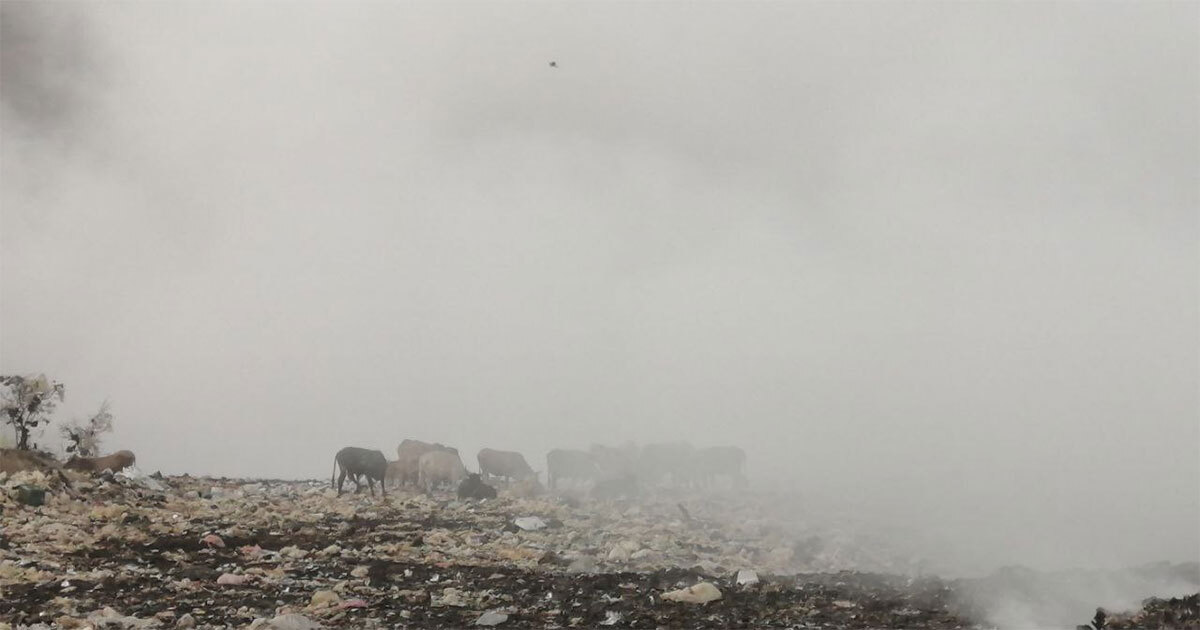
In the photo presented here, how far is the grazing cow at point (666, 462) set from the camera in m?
34.8

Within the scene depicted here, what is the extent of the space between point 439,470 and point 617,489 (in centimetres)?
639

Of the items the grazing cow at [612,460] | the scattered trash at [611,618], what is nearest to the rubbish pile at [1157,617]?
the scattered trash at [611,618]

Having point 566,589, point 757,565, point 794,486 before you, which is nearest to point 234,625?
point 566,589

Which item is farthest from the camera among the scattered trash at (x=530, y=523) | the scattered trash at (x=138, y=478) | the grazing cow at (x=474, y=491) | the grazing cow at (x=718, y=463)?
the grazing cow at (x=718, y=463)

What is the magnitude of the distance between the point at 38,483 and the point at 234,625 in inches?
347

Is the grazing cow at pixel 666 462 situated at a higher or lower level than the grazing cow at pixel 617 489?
higher

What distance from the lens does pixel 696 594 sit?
10289 millimetres

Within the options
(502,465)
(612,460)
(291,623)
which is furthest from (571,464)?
(291,623)

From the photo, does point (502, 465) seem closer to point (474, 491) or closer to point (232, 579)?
point (474, 491)

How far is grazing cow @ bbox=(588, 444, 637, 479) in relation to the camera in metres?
33.9

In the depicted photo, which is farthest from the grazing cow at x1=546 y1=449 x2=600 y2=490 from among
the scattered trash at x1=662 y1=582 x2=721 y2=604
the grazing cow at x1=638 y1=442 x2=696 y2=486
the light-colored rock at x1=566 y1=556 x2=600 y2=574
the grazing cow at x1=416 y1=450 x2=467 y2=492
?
the scattered trash at x1=662 y1=582 x2=721 y2=604

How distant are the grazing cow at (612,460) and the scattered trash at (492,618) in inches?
964

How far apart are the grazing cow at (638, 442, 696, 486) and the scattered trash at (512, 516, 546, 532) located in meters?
18.1

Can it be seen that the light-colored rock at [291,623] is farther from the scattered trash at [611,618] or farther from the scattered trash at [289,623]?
the scattered trash at [611,618]
